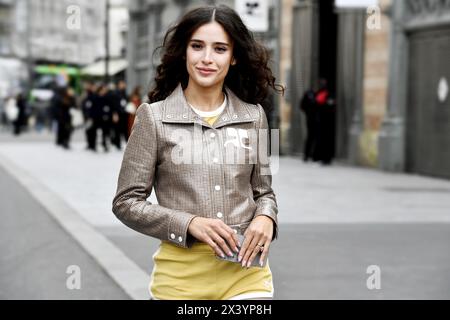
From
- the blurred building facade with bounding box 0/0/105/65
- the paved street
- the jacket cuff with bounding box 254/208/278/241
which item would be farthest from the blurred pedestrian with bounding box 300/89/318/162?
the blurred building facade with bounding box 0/0/105/65

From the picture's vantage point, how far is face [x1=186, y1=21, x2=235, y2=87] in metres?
3.12

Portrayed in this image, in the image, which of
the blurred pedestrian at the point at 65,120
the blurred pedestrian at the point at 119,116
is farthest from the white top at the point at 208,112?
the blurred pedestrian at the point at 65,120

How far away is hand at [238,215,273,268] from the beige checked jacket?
0.27 ft

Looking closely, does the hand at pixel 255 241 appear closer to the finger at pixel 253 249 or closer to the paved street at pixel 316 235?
the finger at pixel 253 249

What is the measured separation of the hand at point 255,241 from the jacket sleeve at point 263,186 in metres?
0.08

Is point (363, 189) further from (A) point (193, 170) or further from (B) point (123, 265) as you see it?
(A) point (193, 170)

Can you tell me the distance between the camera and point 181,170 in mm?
3113

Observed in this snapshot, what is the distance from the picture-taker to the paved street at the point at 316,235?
7453 mm

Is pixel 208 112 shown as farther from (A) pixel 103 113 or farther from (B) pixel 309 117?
(A) pixel 103 113

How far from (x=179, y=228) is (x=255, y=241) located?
0.22 meters

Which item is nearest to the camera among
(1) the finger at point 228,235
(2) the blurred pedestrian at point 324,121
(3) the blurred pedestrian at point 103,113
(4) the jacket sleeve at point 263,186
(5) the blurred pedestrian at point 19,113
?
(1) the finger at point 228,235

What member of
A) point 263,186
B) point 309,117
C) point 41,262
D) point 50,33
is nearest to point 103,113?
point 309,117

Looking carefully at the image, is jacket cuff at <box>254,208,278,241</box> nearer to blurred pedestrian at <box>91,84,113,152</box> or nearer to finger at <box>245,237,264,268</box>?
finger at <box>245,237,264,268</box>
